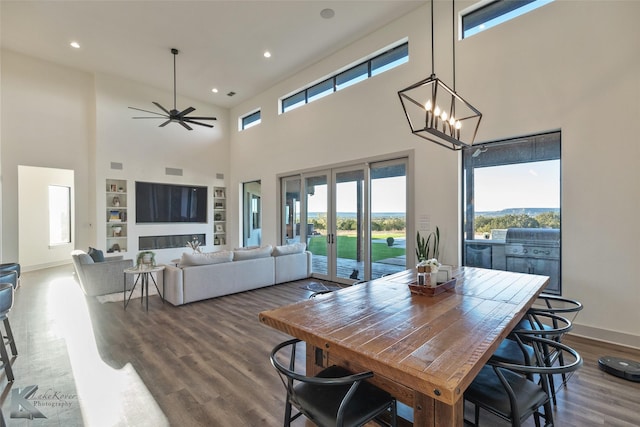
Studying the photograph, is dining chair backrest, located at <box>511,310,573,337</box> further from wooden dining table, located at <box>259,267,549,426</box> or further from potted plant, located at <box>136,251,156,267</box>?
potted plant, located at <box>136,251,156,267</box>

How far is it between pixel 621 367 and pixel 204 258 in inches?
203

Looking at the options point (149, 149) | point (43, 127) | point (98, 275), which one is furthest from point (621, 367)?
point (43, 127)

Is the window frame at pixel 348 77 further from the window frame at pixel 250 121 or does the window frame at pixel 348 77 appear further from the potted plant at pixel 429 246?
the potted plant at pixel 429 246

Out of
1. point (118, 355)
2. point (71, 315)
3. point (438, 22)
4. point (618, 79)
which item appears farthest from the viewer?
point (438, 22)

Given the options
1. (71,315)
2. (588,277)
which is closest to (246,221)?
(71,315)

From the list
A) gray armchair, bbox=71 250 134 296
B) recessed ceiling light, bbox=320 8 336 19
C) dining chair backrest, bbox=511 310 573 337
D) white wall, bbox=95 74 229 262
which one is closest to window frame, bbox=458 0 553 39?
recessed ceiling light, bbox=320 8 336 19

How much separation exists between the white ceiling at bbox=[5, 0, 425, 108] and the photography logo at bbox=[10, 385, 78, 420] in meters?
5.35

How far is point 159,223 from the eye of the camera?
8195mm

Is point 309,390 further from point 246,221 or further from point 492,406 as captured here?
point 246,221

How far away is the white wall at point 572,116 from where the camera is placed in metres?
3.24

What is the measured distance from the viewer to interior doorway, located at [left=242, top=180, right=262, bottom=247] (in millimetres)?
8523

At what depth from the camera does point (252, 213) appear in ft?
29.5

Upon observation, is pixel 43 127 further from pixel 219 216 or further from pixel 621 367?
pixel 621 367

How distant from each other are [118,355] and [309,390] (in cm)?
252
